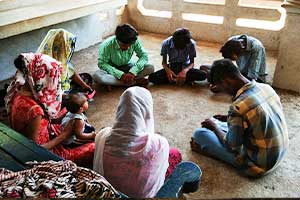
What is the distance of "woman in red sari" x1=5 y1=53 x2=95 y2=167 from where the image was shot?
2.01 meters

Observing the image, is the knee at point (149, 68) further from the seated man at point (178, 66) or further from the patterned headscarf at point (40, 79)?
the patterned headscarf at point (40, 79)

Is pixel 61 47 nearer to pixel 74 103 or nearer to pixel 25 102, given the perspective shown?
pixel 74 103

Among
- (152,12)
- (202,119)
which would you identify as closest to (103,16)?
(152,12)

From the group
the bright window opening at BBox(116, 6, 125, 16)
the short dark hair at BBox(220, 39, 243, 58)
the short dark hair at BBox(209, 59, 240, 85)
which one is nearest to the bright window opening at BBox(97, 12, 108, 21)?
the bright window opening at BBox(116, 6, 125, 16)

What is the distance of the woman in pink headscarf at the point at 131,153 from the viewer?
1.69 m

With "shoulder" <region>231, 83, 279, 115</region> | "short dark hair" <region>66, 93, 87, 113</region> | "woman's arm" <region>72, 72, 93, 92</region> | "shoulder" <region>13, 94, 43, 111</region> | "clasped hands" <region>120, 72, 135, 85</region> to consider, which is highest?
"shoulder" <region>231, 83, 279, 115</region>

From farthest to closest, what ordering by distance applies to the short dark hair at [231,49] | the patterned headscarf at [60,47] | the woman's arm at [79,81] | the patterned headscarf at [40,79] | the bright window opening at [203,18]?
the bright window opening at [203,18] < the woman's arm at [79,81] < the short dark hair at [231,49] < the patterned headscarf at [60,47] < the patterned headscarf at [40,79]

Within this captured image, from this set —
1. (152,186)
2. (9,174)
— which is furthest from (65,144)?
(9,174)

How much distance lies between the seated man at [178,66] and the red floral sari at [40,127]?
1504mm

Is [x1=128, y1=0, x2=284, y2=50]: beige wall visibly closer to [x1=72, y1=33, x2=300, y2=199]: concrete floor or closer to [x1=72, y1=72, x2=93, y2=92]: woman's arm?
[x1=72, y1=33, x2=300, y2=199]: concrete floor

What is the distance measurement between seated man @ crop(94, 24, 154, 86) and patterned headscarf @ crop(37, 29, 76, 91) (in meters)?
0.60

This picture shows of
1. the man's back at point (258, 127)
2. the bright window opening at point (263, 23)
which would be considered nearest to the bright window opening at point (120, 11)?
the bright window opening at point (263, 23)

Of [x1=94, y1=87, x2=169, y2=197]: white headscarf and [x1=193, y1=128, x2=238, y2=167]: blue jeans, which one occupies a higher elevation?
[x1=94, y1=87, x2=169, y2=197]: white headscarf

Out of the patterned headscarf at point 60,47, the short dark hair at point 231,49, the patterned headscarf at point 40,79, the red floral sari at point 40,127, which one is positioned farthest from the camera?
the short dark hair at point 231,49
